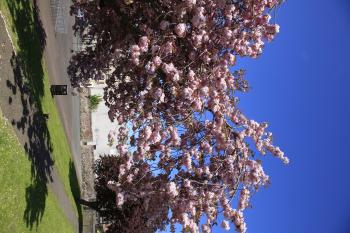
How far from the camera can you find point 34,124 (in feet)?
44.9

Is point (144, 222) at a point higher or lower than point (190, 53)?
lower

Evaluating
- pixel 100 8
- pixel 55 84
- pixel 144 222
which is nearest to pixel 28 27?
pixel 100 8

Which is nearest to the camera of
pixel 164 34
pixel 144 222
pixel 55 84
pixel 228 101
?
pixel 164 34

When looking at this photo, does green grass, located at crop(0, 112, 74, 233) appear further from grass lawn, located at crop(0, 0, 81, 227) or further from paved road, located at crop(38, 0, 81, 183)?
paved road, located at crop(38, 0, 81, 183)

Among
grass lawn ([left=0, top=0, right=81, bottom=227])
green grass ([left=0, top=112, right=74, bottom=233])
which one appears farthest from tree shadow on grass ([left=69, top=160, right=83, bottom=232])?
green grass ([left=0, top=112, right=74, bottom=233])

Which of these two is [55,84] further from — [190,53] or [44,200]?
[190,53]

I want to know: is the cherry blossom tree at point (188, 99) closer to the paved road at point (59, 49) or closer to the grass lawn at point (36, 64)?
the grass lawn at point (36, 64)

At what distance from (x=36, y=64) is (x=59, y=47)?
5229 millimetres

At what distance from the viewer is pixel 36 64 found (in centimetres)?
1460

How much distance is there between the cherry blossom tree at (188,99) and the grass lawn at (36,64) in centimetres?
224

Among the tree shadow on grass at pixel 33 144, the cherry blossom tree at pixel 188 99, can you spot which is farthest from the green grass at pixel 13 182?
the cherry blossom tree at pixel 188 99

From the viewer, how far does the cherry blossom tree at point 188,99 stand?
37.1 feet

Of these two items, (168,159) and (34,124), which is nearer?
(168,159)

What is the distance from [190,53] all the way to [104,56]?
3.68 metres
